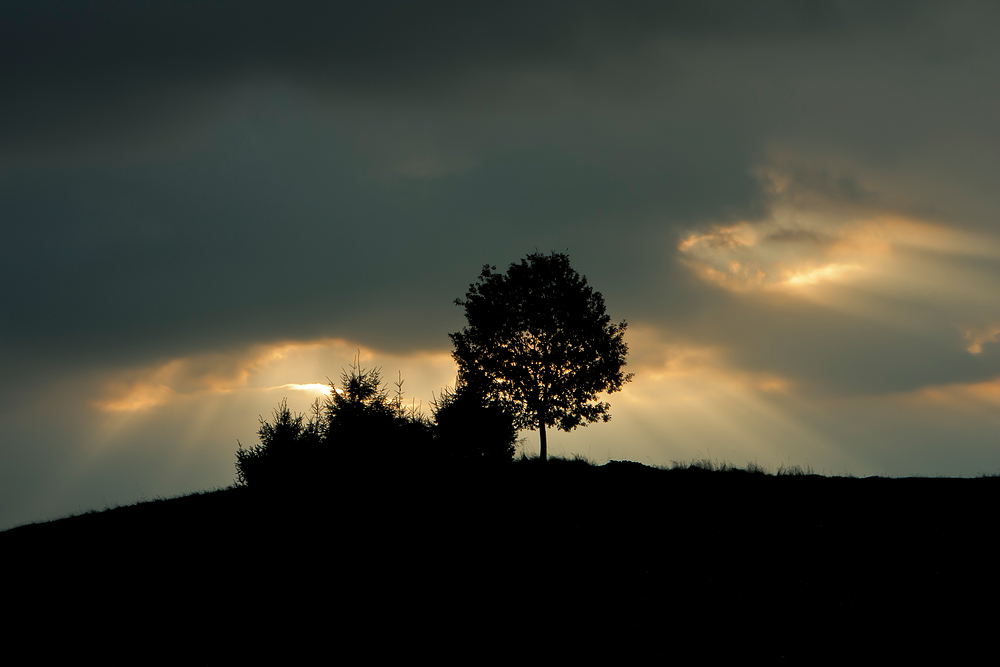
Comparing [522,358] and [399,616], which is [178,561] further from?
[522,358]

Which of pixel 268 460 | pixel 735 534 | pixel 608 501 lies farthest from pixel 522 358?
pixel 735 534

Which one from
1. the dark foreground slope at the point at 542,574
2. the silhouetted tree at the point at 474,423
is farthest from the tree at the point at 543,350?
→ the dark foreground slope at the point at 542,574

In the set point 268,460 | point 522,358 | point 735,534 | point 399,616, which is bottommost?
point 399,616

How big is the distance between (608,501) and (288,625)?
903 centimetres

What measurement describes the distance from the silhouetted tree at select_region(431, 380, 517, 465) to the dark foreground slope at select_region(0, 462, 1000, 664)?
1405 centimetres

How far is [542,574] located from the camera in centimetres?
1384

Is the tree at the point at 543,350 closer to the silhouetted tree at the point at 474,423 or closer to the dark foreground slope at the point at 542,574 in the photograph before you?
the silhouetted tree at the point at 474,423

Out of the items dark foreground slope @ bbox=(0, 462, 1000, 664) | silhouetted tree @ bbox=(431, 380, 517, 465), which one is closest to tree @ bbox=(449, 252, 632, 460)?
silhouetted tree @ bbox=(431, 380, 517, 465)

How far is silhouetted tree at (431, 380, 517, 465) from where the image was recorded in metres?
34.8

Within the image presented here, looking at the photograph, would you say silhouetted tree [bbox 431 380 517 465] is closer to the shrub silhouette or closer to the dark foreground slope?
the shrub silhouette

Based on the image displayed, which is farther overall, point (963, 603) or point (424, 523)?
point (424, 523)

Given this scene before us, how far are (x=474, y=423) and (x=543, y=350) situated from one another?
5.61 meters

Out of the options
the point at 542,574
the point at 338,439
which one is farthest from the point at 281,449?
the point at 542,574

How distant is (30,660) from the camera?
13750mm
